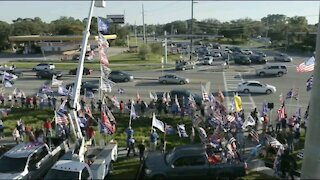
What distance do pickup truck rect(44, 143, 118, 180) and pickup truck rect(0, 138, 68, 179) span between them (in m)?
1.02

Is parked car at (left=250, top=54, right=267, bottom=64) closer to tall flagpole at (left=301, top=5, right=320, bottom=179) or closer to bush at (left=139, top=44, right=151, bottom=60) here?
bush at (left=139, top=44, right=151, bottom=60)

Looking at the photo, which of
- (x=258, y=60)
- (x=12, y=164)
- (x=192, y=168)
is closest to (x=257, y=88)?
(x=192, y=168)

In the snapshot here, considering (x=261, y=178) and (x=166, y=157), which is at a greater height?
(x=166, y=157)

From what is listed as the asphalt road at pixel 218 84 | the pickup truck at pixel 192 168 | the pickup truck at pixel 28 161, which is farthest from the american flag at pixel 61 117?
the asphalt road at pixel 218 84

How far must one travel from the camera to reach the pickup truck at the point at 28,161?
14320 mm

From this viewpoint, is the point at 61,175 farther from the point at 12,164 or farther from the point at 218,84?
the point at 218,84

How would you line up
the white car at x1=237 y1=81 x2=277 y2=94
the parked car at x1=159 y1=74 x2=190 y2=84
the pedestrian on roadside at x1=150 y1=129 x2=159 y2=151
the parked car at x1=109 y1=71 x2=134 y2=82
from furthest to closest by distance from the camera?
the parked car at x1=109 y1=71 x2=134 y2=82, the parked car at x1=159 y1=74 x2=190 y2=84, the white car at x1=237 y1=81 x2=277 y2=94, the pedestrian on roadside at x1=150 y1=129 x2=159 y2=151

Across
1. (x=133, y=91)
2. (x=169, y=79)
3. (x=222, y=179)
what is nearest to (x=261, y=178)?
(x=222, y=179)

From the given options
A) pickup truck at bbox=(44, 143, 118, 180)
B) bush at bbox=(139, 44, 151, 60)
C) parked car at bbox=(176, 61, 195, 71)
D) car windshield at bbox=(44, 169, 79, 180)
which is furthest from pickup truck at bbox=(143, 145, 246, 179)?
bush at bbox=(139, 44, 151, 60)

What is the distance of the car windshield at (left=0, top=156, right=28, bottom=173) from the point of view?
14430mm

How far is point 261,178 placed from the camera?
50.0 ft

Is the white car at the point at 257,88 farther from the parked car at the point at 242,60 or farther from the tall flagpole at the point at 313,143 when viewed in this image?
the tall flagpole at the point at 313,143

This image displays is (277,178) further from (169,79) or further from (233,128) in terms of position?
(169,79)

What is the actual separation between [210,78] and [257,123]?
22.4 metres
